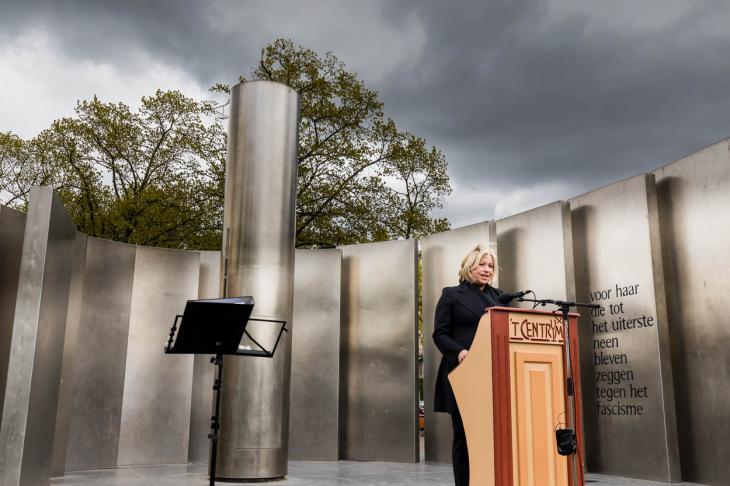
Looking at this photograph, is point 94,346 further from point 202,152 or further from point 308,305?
point 202,152

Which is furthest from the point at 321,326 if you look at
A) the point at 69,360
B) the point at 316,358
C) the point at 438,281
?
the point at 69,360

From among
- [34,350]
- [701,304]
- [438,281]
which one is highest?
[438,281]

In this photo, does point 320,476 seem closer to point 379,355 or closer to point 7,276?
point 379,355

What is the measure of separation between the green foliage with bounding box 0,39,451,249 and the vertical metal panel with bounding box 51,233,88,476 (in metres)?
9.38

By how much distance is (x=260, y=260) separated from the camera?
711 centimetres

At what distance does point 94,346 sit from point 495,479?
633cm

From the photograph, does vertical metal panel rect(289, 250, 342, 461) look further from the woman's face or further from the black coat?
the woman's face

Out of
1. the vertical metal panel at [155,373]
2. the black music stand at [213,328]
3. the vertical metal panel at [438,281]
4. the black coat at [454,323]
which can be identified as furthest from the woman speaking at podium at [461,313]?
the vertical metal panel at [155,373]

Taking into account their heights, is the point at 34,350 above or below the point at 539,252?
below

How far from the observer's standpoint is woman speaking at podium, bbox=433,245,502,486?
151 inches

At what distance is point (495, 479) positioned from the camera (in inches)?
124

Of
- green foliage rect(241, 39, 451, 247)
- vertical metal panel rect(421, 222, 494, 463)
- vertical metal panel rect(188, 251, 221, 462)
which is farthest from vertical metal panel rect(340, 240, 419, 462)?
green foliage rect(241, 39, 451, 247)

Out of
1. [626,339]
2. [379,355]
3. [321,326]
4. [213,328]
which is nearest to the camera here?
[213,328]

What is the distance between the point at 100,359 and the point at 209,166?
10.8 metres
